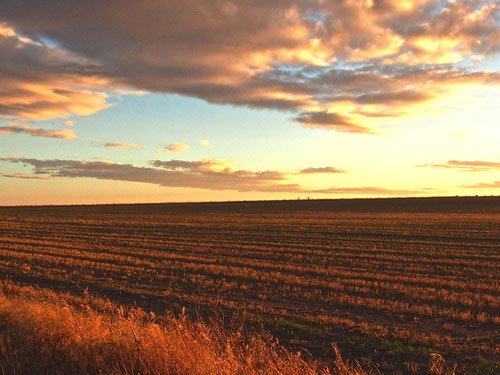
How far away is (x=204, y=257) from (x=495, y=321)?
14657 millimetres

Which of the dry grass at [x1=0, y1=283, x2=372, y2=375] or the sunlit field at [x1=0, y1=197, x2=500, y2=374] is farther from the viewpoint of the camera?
the sunlit field at [x1=0, y1=197, x2=500, y2=374]

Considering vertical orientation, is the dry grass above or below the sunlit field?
above

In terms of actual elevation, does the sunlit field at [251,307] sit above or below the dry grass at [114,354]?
below

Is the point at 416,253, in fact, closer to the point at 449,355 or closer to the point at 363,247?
the point at 363,247

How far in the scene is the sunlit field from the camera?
5973mm

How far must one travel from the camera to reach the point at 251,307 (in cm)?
1212

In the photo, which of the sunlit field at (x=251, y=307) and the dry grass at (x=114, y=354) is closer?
the dry grass at (x=114, y=354)

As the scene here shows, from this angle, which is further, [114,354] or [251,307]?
[251,307]

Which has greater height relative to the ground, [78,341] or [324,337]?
[78,341]

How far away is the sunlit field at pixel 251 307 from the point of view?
5.97m

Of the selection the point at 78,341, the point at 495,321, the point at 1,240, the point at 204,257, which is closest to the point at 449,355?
the point at 495,321

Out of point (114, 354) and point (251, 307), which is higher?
point (114, 354)

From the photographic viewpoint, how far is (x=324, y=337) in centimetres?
961

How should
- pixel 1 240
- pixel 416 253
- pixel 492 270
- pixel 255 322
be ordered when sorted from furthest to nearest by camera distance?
pixel 1 240
pixel 416 253
pixel 492 270
pixel 255 322
